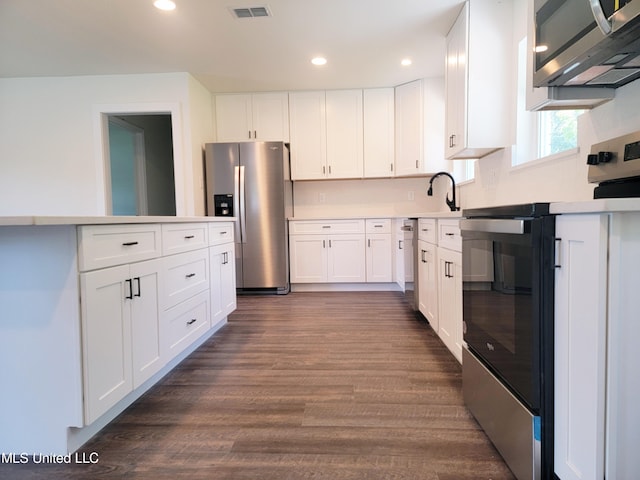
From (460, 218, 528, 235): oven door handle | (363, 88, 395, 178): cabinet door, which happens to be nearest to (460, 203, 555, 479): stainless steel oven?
(460, 218, 528, 235): oven door handle

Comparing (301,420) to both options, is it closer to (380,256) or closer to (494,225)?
(494,225)

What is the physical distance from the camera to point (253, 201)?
4.30 metres

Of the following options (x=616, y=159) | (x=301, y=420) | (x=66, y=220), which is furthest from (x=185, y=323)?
(x=616, y=159)

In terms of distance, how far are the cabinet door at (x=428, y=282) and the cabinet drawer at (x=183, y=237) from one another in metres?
1.64

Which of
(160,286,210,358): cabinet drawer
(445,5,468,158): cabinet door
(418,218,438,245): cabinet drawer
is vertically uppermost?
(445,5,468,158): cabinet door

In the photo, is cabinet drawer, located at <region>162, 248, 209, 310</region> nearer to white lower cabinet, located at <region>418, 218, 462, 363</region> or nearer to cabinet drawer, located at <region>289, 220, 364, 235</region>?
white lower cabinet, located at <region>418, 218, 462, 363</region>

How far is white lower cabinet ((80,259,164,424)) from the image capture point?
136cm

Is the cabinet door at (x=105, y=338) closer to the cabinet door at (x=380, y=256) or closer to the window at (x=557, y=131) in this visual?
the window at (x=557, y=131)

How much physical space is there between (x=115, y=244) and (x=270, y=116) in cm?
349

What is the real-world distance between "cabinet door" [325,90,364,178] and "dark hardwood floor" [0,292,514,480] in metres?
2.57

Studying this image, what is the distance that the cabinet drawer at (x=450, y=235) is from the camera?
6.31 ft

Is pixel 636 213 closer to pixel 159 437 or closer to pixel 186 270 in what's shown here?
pixel 159 437

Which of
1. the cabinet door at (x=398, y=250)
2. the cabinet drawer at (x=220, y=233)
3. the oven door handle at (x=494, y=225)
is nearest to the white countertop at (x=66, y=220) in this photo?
the cabinet drawer at (x=220, y=233)

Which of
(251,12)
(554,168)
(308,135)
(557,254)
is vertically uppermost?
(251,12)
